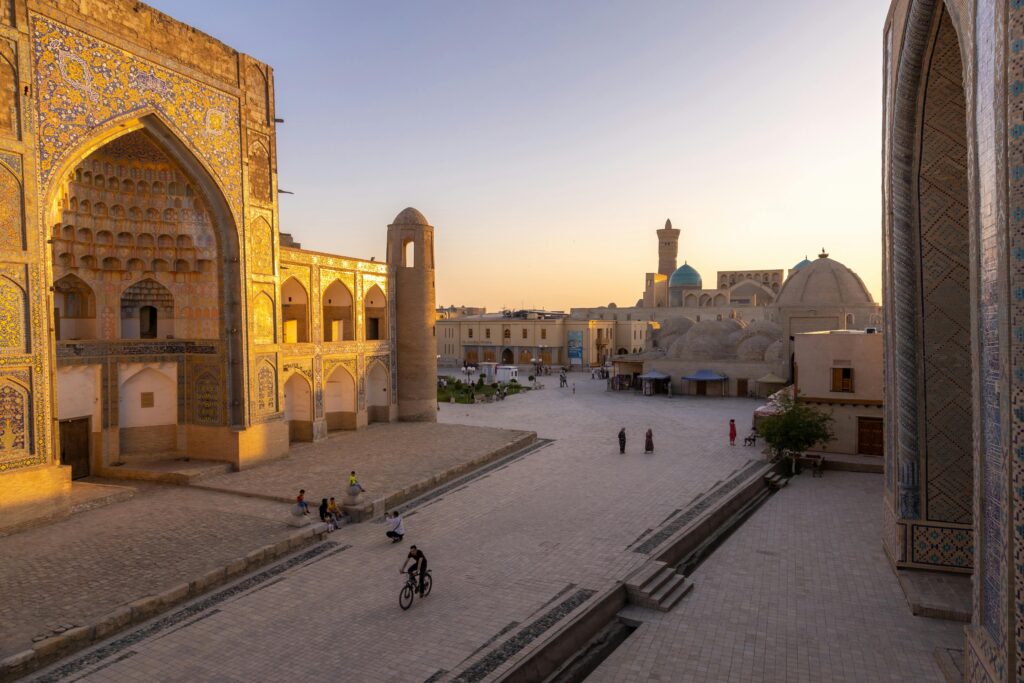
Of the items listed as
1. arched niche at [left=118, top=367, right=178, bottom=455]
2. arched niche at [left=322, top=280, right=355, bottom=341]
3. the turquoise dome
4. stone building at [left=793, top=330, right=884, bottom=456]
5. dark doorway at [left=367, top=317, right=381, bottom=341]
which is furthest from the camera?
the turquoise dome

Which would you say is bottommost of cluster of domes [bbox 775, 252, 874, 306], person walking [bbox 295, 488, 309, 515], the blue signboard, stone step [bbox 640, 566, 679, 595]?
stone step [bbox 640, 566, 679, 595]

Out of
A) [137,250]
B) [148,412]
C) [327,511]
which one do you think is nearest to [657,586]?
[327,511]

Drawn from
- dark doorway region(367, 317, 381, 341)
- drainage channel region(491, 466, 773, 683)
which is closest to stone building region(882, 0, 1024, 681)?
drainage channel region(491, 466, 773, 683)

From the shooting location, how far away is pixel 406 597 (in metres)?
8.42

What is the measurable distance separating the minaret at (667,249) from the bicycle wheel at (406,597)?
63215 millimetres

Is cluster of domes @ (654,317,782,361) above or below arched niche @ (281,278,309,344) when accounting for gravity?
below

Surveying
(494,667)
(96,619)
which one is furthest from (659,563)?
(96,619)

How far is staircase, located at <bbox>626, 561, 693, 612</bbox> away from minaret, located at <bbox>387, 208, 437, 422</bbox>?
46.7ft

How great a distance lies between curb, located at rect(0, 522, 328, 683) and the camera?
689 cm

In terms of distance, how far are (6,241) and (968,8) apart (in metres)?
13.4

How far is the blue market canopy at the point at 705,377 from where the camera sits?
31.8 meters

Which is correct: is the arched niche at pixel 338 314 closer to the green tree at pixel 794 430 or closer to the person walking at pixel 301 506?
the person walking at pixel 301 506

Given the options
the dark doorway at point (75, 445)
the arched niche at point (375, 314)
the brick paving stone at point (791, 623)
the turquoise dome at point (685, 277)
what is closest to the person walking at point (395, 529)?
the brick paving stone at point (791, 623)

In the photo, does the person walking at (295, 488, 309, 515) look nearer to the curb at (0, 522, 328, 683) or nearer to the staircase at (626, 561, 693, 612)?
the curb at (0, 522, 328, 683)
